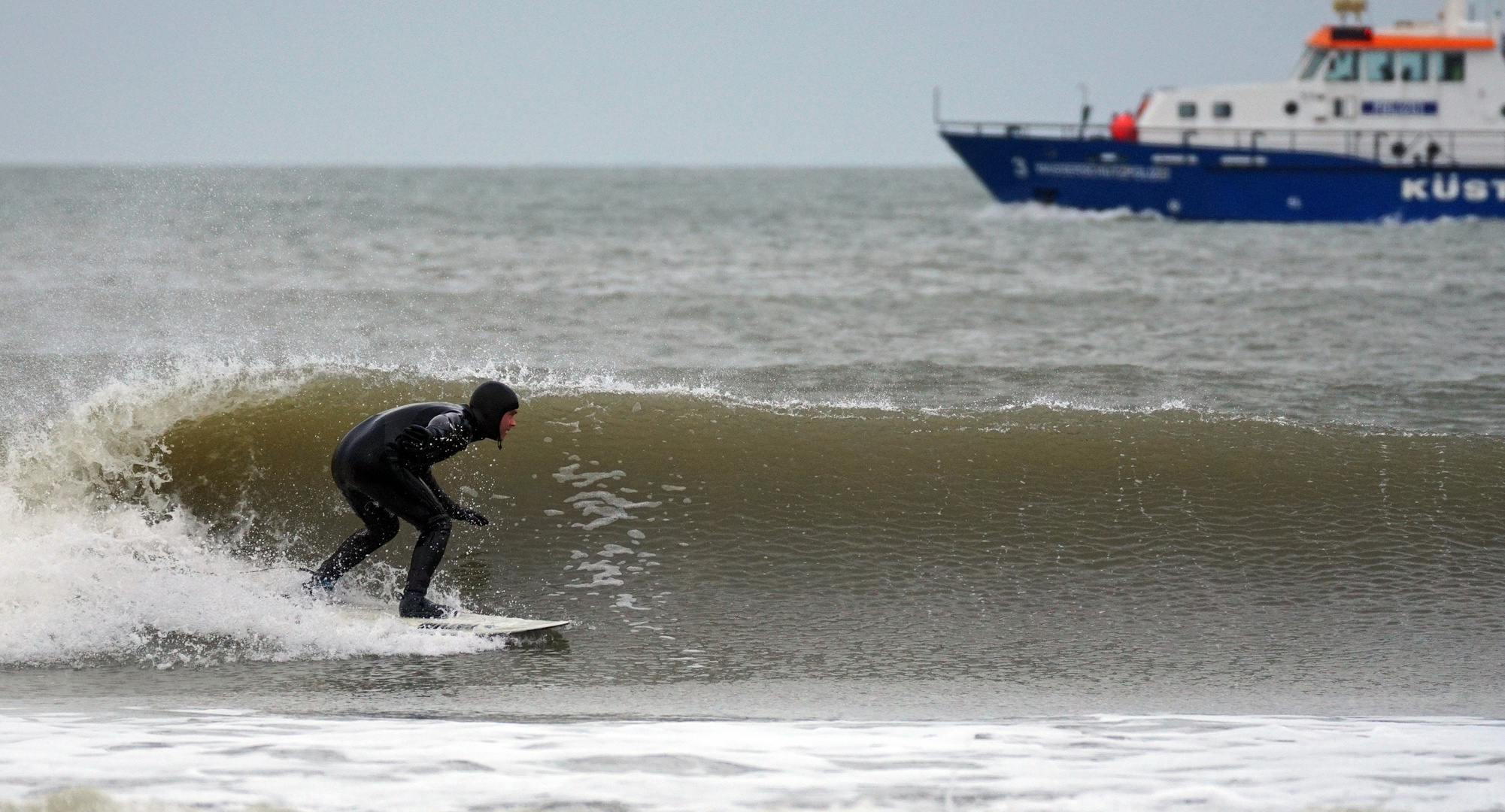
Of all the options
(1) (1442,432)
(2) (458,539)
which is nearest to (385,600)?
(2) (458,539)

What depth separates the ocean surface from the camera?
4.21 metres

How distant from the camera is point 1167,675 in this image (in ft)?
18.7

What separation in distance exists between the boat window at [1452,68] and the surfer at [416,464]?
1209 inches

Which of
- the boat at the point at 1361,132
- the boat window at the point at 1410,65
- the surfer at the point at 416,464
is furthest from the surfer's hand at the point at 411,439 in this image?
the boat window at the point at 1410,65

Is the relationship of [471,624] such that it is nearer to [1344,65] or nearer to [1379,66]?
[1344,65]

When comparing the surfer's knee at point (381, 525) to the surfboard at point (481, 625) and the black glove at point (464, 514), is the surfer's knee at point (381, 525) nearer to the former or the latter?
the black glove at point (464, 514)

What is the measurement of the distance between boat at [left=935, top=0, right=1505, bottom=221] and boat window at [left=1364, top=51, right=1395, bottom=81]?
0.02 metres

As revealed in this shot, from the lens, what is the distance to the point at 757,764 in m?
4.24

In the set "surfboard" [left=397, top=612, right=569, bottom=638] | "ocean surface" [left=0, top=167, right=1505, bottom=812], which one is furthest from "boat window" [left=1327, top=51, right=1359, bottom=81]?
"surfboard" [left=397, top=612, right=569, bottom=638]

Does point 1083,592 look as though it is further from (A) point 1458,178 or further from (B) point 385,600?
(A) point 1458,178

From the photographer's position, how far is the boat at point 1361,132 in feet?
102

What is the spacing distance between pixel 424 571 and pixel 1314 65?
30175 millimetres

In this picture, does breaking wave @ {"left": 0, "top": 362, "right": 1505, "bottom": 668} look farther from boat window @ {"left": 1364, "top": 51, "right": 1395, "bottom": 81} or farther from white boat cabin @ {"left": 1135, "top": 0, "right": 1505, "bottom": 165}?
boat window @ {"left": 1364, "top": 51, "right": 1395, "bottom": 81}

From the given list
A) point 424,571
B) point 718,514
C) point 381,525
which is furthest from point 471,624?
point 718,514
